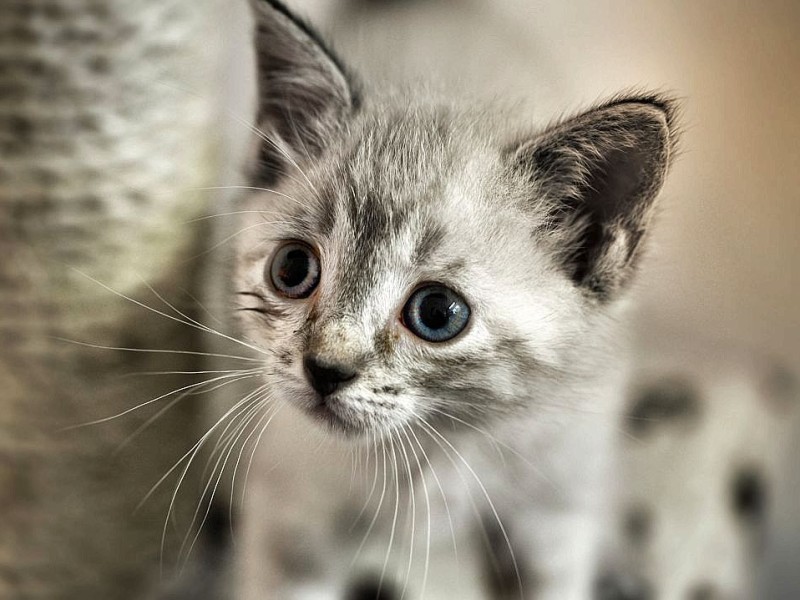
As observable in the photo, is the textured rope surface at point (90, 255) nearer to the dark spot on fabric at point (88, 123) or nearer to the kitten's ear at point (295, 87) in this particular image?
the dark spot on fabric at point (88, 123)

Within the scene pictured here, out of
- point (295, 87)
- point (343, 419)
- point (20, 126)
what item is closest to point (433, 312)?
point (343, 419)

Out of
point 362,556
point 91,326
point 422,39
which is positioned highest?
point 422,39

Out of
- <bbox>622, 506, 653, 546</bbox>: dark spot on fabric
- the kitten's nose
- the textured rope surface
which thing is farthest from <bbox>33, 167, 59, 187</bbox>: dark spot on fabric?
<bbox>622, 506, 653, 546</bbox>: dark spot on fabric

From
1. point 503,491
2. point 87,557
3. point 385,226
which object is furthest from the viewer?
point 87,557

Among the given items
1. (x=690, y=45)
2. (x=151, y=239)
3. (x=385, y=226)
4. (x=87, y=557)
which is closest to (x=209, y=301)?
(x=151, y=239)

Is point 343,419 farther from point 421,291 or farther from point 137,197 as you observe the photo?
point 137,197

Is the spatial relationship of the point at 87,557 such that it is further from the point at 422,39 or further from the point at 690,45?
the point at 690,45
